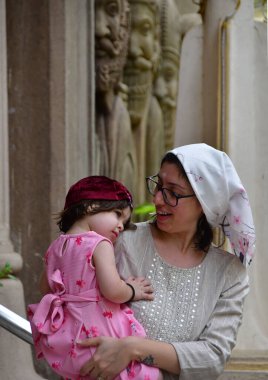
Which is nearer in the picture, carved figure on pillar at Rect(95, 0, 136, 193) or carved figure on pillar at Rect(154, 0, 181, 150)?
carved figure on pillar at Rect(95, 0, 136, 193)

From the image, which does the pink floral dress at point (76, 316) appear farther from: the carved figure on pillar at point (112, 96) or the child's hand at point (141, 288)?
the carved figure on pillar at point (112, 96)

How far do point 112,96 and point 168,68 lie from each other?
269 centimetres

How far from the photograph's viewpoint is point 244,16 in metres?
5.14

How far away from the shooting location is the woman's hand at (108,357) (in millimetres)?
2939

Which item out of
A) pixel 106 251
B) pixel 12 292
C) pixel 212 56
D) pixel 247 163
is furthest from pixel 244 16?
pixel 106 251

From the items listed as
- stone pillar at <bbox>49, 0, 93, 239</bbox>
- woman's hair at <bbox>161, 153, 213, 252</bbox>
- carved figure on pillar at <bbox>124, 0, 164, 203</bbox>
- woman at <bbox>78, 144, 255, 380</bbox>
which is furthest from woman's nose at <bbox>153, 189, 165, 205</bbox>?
carved figure on pillar at <bbox>124, 0, 164, 203</bbox>

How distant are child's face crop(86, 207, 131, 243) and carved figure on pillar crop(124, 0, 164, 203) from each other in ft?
24.1

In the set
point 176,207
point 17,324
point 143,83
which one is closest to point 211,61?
point 17,324

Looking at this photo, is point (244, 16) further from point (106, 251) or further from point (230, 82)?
point (106, 251)

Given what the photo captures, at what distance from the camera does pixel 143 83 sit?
10.8 meters

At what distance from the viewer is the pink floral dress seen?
2.99 m

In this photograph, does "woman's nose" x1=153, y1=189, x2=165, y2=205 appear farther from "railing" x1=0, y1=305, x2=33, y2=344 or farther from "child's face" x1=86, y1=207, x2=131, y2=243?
"railing" x1=0, y1=305, x2=33, y2=344

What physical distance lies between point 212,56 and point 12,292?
5.86 feet

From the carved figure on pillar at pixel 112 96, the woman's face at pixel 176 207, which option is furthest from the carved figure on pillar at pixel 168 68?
the woman's face at pixel 176 207
